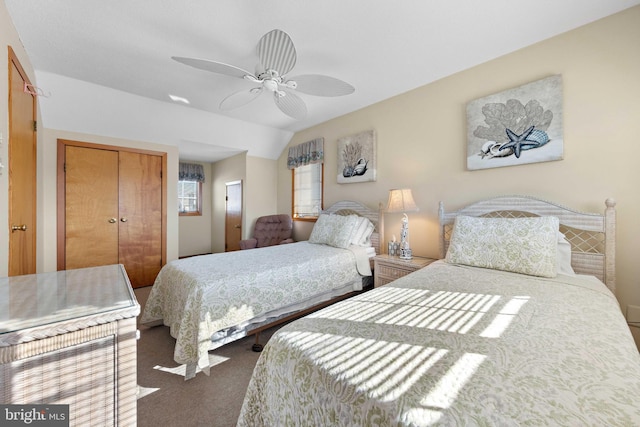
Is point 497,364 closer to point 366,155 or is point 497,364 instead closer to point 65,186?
point 366,155

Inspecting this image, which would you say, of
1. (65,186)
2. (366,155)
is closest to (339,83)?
(366,155)

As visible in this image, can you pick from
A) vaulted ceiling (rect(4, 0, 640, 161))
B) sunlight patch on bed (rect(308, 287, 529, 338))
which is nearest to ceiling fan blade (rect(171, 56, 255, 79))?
vaulted ceiling (rect(4, 0, 640, 161))

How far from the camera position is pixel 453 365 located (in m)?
0.80

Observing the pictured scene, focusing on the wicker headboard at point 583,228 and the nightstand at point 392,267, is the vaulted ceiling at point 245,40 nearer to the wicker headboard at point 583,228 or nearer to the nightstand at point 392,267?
the wicker headboard at point 583,228

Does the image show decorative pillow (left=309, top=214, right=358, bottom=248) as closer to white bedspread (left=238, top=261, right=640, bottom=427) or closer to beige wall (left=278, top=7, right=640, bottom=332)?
beige wall (left=278, top=7, right=640, bottom=332)

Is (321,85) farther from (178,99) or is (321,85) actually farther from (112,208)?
(112,208)

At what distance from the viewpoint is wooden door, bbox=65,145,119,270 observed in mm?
3275

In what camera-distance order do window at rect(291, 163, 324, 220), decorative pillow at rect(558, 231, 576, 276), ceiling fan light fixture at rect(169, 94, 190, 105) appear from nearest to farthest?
decorative pillow at rect(558, 231, 576, 276), ceiling fan light fixture at rect(169, 94, 190, 105), window at rect(291, 163, 324, 220)

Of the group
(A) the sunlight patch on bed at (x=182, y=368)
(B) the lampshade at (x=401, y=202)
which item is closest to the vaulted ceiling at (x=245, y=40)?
(B) the lampshade at (x=401, y=202)

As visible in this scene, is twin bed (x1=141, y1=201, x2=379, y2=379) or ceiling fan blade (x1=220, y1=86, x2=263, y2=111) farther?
ceiling fan blade (x1=220, y1=86, x2=263, y2=111)

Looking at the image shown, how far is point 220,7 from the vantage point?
1773 millimetres

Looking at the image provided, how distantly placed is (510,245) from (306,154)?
3.19 m

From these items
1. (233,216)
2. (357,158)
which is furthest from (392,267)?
(233,216)

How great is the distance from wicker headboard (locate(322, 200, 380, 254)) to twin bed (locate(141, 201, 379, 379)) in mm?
197
